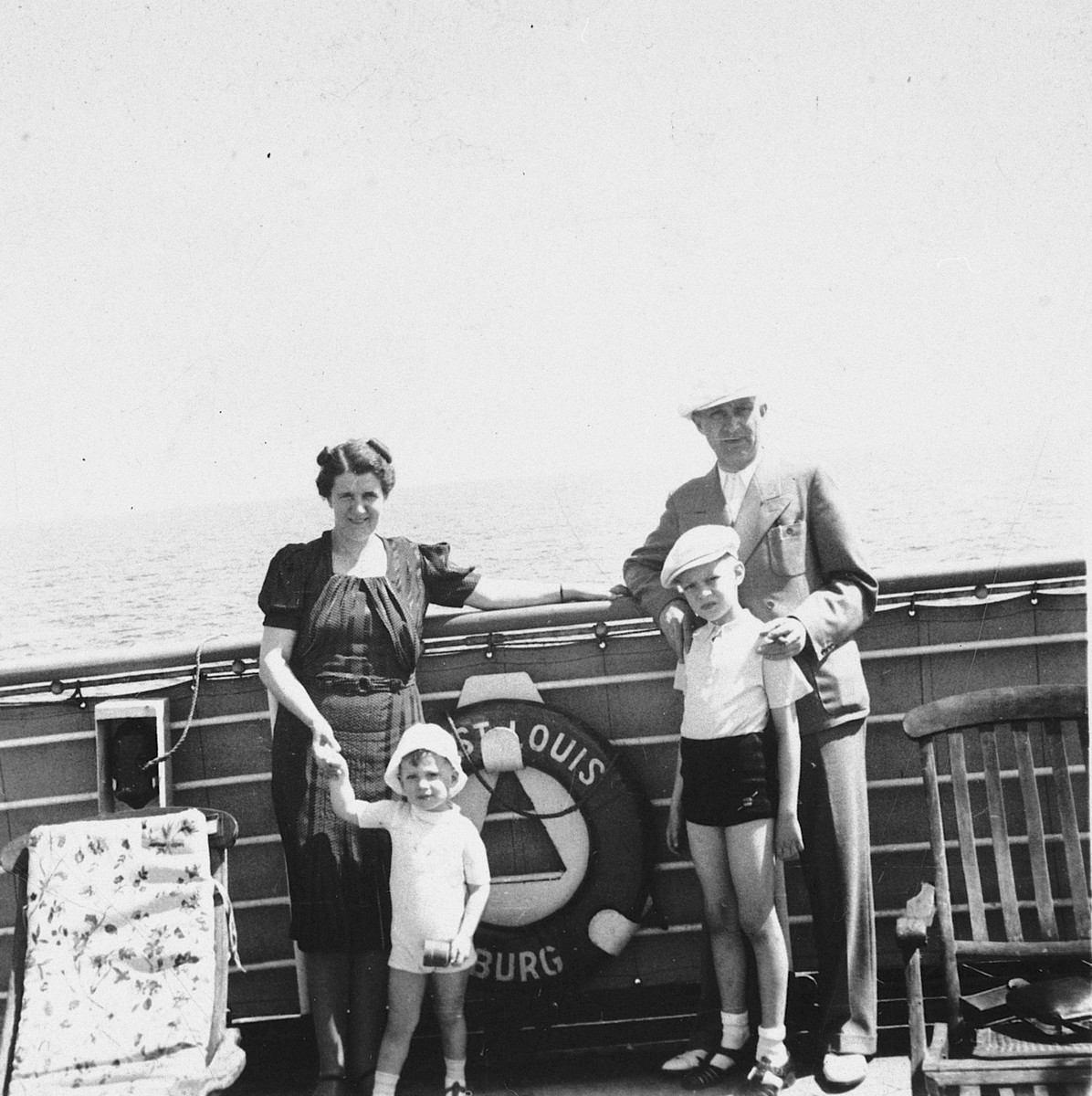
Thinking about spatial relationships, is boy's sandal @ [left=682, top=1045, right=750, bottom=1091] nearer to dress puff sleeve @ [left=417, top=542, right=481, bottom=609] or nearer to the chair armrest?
the chair armrest

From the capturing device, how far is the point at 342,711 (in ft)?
9.02

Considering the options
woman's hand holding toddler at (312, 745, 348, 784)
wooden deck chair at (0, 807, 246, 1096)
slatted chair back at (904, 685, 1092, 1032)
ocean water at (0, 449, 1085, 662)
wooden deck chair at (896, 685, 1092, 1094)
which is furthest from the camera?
ocean water at (0, 449, 1085, 662)

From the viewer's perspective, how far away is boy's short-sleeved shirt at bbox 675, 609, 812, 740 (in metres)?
2.53

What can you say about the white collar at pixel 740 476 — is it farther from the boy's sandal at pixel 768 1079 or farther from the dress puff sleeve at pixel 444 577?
the boy's sandal at pixel 768 1079

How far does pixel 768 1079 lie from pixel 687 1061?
0.21 m

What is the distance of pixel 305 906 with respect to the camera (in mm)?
2732

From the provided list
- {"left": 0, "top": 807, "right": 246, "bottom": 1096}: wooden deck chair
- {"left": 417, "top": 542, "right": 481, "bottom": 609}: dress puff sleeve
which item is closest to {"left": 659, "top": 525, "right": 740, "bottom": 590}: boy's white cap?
{"left": 417, "top": 542, "right": 481, "bottom": 609}: dress puff sleeve

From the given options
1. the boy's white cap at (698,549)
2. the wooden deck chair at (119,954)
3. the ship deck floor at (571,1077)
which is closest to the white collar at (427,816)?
the wooden deck chair at (119,954)

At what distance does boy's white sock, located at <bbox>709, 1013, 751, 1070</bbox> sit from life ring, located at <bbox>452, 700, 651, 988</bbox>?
14.3 inches

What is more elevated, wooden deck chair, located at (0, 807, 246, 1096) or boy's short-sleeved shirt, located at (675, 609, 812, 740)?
boy's short-sleeved shirt, located at (675, 609, 812, 740)

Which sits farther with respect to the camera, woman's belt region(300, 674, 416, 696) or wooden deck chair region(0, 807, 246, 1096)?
woman's belt region(300, 674, 416, 696)

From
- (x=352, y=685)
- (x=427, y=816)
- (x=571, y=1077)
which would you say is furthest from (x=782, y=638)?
(x=571, y=1077)

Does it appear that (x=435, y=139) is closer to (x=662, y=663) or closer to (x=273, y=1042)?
(x=662, y=663)

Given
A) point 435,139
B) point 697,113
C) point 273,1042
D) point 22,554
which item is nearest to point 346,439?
point 435,139
